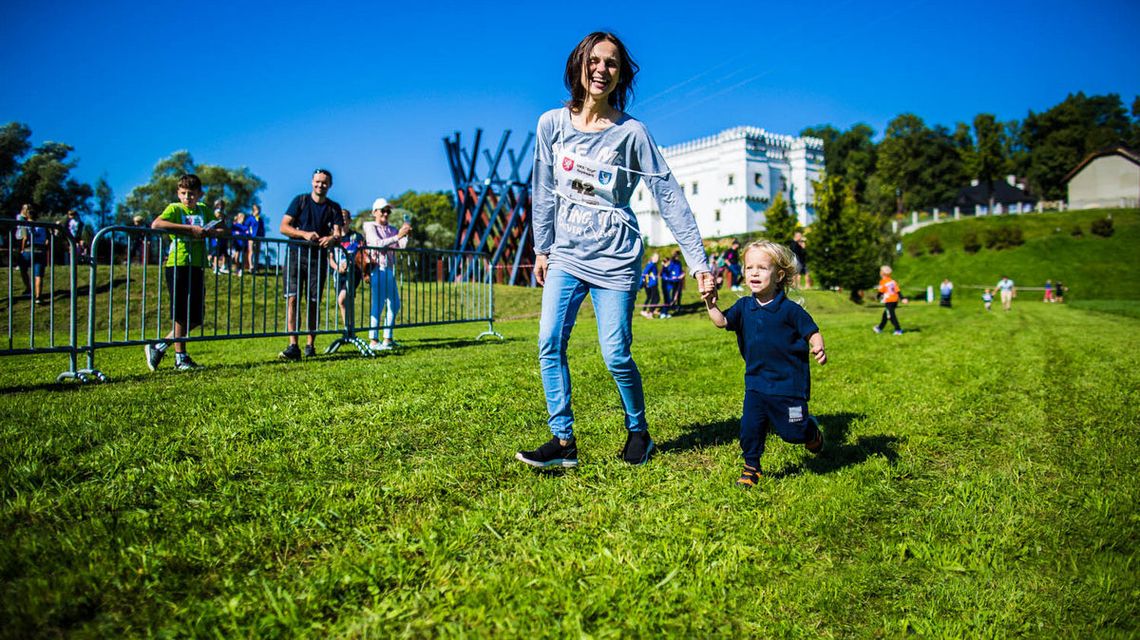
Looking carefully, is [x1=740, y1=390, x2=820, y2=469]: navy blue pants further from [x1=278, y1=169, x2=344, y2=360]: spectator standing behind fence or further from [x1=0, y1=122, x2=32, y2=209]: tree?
[x1=0, y1=122, x2=32, y2=209]: tree

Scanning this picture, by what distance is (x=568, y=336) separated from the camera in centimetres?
357

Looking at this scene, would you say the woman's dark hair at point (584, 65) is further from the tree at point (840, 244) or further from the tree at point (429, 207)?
the tree at point (429, 207)

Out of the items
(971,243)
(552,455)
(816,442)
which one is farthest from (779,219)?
(552,455)

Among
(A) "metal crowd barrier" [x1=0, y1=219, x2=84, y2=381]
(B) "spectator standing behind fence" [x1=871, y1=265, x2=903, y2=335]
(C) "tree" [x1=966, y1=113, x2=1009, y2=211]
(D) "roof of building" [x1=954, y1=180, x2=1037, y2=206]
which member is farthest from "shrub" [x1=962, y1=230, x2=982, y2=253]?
(A) "metal crowd barrier" [x1=0, y1=219, x2=84, y2=381]

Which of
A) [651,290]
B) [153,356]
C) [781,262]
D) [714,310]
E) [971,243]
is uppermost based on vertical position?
[971,243]

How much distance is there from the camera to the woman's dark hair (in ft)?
11.9

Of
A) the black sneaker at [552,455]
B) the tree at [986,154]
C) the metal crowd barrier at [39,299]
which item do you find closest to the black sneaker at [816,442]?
the black sneaker at [552,455]

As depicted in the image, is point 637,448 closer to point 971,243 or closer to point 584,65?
point 584,65

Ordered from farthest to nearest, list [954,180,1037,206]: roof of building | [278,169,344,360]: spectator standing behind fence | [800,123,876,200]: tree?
[800,123,876,200]: tree < [954,180,1037,206]: roof of building < [278,169,344,360]: spectator standing behind fence

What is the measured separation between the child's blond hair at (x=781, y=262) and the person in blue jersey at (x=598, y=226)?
1.09 feet

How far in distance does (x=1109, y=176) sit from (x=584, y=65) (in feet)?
290

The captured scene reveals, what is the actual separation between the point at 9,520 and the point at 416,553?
1507mm

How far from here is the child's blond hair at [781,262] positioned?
3.65m

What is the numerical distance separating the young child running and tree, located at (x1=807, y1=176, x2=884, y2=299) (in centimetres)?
2950
